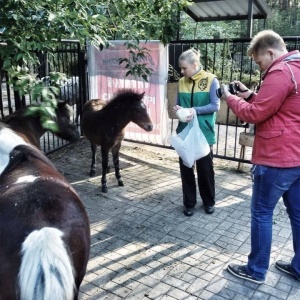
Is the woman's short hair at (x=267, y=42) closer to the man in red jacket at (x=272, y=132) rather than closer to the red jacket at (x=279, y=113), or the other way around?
the man in red jacket at (x=272, y=132)

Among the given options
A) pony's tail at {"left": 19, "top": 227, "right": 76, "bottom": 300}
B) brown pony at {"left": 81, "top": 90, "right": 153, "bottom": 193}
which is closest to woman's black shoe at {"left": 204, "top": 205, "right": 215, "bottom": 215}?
brown pony at {"left": 81, "top": 90, "right": 153, "bottom": 193}

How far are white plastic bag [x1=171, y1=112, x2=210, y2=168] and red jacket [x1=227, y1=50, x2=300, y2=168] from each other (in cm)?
117

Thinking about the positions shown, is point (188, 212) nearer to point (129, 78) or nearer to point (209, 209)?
point (209, 209)

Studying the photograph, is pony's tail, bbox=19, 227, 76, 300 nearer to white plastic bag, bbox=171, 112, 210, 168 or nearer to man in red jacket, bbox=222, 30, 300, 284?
man in red jacket, bbox=222, 30, 300, 284

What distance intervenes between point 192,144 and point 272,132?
4.39 ft

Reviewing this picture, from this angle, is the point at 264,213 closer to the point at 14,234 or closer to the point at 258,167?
the point at 258,167

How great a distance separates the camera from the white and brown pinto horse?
1.68 meters

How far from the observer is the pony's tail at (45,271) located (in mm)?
1657

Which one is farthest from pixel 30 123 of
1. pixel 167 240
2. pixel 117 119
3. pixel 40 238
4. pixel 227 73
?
pixel 227 73

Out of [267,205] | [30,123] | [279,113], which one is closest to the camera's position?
[279,113]

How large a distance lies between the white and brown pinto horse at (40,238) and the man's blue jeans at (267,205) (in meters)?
1.50

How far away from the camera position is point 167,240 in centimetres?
389

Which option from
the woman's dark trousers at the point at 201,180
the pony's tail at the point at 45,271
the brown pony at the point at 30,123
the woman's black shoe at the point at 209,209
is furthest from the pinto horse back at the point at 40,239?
the woman's black shoe at the point at 209,209

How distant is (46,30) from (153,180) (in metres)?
3.33
